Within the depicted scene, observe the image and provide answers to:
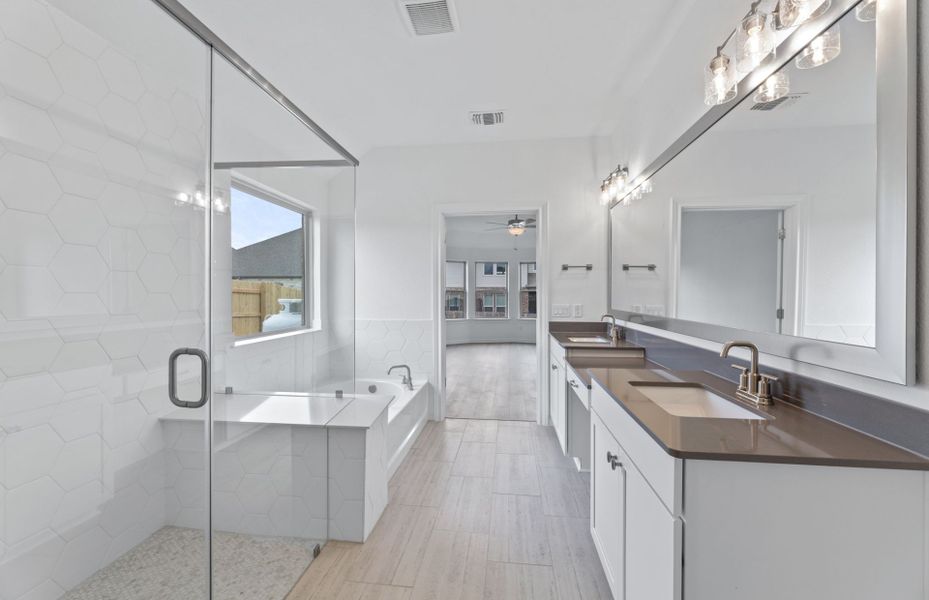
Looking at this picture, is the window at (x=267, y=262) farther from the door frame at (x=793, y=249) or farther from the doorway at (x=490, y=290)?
the doorway at (x=490, y=290)

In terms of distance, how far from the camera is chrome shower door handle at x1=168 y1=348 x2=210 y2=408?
4.21ft

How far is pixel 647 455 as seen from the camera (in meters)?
1.10

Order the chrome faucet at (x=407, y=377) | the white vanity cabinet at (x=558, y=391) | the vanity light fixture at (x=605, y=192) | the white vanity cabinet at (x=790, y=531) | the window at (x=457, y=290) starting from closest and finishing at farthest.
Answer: the white vanity cabinet at (x=790, y=531) → the white vanity cabinet at (x=558, y=391) → the vanity light fixture at (x=605, y=192) → the chrome faucet at (x=407, y=377) → the window at (x=457, y=290)

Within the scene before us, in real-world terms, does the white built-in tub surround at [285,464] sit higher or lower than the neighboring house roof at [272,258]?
lower

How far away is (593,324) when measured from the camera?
3645 mm

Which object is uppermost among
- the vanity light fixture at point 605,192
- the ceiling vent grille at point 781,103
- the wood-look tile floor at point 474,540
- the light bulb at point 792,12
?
the vanity light fixture at point 605,192

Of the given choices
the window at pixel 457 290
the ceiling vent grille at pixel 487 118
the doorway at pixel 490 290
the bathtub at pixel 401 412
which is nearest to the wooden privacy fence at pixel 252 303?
the bathtub at pixel 401 412

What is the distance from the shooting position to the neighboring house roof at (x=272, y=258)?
1.60m

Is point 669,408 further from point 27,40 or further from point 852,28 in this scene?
point 27,40

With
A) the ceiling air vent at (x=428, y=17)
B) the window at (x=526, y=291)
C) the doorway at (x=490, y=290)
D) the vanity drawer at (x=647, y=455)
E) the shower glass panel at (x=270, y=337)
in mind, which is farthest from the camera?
the window at (x=526, y=291)

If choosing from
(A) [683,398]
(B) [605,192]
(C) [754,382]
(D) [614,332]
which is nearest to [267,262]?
(A) [683,398]

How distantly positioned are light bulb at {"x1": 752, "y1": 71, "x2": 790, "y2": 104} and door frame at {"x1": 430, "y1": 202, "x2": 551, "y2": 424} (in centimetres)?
231

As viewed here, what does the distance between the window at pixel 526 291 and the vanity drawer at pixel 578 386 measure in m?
7.00

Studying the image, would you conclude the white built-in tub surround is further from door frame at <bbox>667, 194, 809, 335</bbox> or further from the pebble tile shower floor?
door frame at <bbox>667, 194, 809, 335</bbox>
